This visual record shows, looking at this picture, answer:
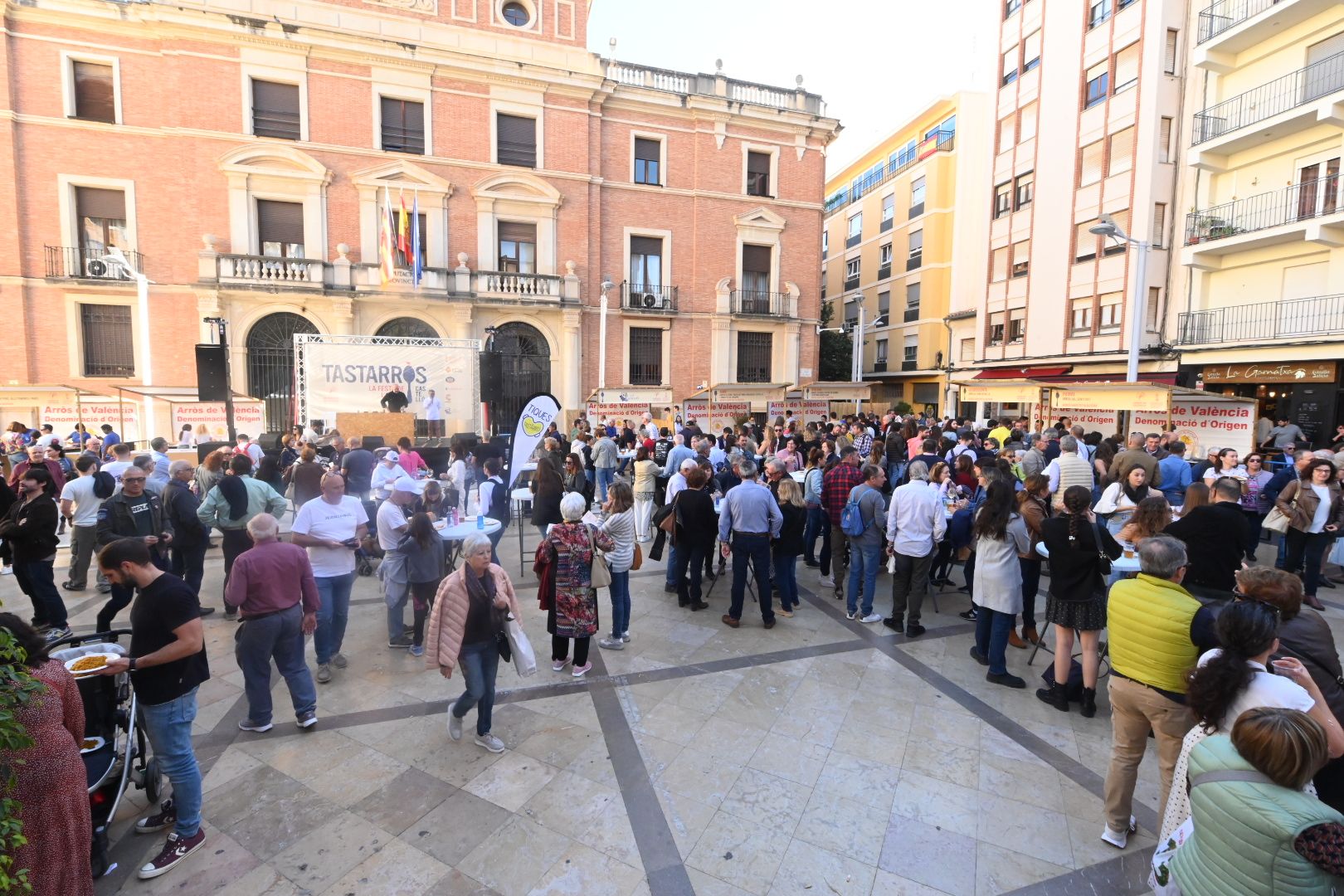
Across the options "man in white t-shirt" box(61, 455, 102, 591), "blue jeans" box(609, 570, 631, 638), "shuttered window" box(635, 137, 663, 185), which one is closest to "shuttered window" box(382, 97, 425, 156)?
"shuttered window" box(635, 137, 663, 185)

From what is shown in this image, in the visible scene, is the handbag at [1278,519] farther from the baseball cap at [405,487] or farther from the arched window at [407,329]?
the arched window at [407,329]

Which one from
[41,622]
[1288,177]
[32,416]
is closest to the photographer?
[41,622]

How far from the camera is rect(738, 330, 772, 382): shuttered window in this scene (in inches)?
966

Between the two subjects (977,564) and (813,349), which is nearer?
(977,564)

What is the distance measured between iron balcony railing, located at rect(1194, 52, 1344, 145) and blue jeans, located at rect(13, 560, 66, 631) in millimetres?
23885

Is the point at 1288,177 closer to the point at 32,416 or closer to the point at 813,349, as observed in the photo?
the point at 813,349

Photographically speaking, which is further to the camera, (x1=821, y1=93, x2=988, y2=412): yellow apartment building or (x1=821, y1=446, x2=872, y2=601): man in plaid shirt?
(x1=821, y1=93, x2=988, y2=412): yellow apartment building

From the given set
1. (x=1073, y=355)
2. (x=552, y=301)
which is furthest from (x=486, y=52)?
(x=1073, y=355)

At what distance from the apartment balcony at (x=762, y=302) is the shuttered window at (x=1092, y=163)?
10.4 metres

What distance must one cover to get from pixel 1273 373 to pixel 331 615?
20.9m

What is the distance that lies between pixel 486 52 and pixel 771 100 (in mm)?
10904

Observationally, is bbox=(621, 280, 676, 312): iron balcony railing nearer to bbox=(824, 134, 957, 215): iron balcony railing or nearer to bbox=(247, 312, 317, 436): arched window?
bbox=(247, 312, 317, 436): arched window

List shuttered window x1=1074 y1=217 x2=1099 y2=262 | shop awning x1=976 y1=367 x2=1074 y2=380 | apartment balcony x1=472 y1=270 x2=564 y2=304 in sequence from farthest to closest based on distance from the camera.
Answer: shop awning x1=976 y1=367 x2=1074 y2=380 → apartment balcony x1=472 y1=270 x2=564 y2=304 → shuttered window x1=1074 y1=217 x2=1099 y2=262

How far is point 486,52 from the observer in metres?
20.1
